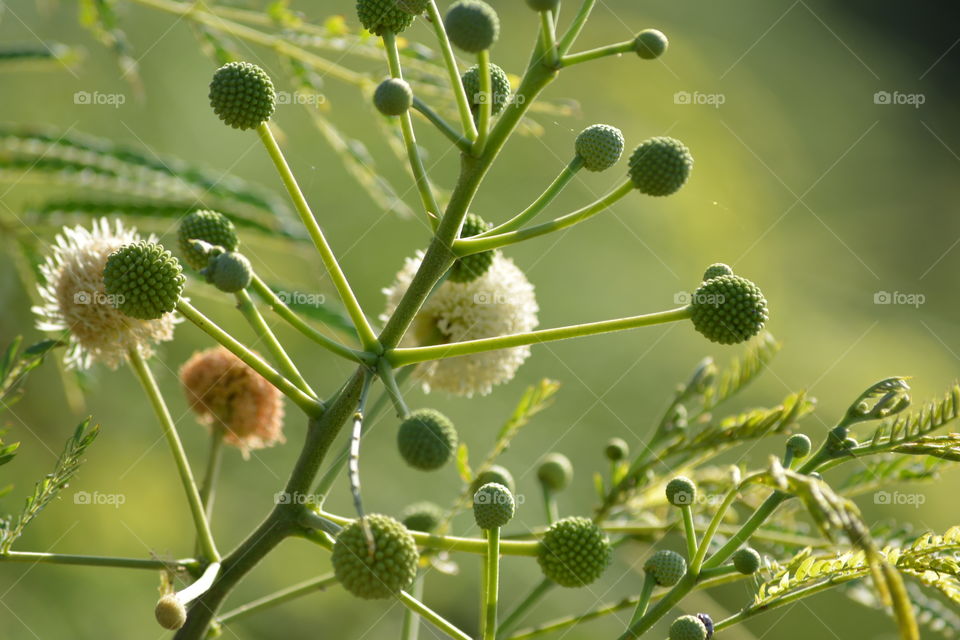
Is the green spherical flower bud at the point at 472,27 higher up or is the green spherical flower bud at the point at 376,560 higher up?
the green spherical flower bud at the point at 472,27

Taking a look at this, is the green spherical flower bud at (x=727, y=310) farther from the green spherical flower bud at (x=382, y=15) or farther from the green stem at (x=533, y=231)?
the green spherical flower bud at (x=382, y=15)

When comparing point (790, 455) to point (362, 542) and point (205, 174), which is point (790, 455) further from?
point (205, 174)

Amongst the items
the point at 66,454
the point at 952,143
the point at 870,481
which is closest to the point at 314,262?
the point at 66,454

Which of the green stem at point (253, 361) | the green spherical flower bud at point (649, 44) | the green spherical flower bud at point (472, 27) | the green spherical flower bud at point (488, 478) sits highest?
the green spherical flower bud at point (649, 44)

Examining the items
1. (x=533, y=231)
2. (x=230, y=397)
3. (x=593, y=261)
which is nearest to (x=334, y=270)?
(x=533, y=231)

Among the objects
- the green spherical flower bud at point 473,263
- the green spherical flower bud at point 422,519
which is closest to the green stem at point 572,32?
the green spherical flower bud at point 473,263

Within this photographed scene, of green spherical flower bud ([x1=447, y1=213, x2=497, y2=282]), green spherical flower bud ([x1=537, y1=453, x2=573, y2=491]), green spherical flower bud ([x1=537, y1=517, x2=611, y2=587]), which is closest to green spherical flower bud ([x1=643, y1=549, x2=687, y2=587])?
green spherical flower bud ([x1=537, y1=517, x2=611, y2=587])
